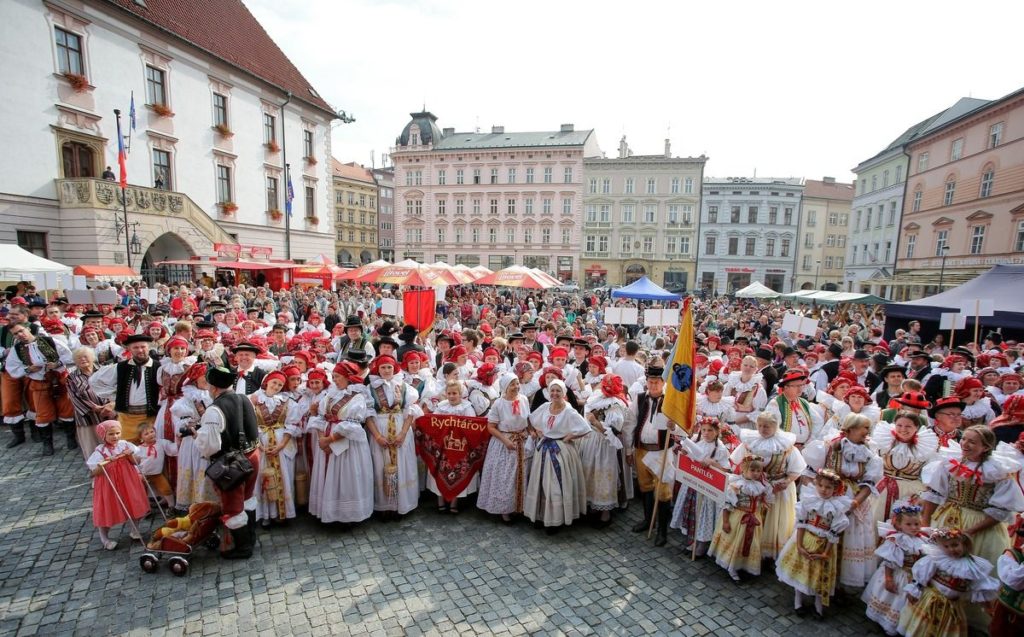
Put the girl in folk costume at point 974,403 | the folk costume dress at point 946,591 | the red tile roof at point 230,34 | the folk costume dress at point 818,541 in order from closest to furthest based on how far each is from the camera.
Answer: the folk costume dress at point 946,591 → the folk costume dress at point 818,541 → the girl in folk costume at point 974,403 → the red tile roof at point 230,34

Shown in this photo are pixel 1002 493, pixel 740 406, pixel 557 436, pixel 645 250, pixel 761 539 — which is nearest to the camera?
pixel 1002 493

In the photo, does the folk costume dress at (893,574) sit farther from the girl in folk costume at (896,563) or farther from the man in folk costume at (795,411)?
the man in folk costume at (795,411)

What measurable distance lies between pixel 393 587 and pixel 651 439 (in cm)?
322

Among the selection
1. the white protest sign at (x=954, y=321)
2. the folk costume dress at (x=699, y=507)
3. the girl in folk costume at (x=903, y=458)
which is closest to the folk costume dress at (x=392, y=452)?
the folk costume dress at (x=699, y=507)

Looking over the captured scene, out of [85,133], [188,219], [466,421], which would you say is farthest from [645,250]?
[466,421]

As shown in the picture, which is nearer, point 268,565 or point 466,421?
point 268,565

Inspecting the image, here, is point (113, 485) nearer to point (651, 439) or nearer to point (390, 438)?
point (390, 438)

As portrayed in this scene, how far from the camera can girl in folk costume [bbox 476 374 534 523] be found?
5.72m

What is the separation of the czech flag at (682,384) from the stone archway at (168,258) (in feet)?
81.5

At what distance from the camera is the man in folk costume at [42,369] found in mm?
7488

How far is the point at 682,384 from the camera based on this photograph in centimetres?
521

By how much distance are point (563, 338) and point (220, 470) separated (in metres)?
5.91

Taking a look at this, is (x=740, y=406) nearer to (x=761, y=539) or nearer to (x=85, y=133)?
(x=761, y=539)

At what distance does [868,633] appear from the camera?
13.8 feet
